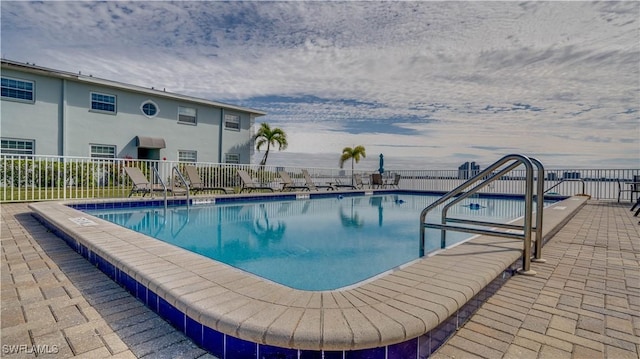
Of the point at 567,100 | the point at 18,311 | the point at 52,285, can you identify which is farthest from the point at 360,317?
the point at 567,100

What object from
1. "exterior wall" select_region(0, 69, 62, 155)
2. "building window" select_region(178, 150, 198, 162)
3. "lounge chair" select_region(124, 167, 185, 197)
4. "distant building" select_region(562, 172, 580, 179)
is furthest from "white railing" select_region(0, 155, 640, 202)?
"building window" select_region(178, 150, 198, 162)

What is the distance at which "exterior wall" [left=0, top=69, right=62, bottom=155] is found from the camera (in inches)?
459

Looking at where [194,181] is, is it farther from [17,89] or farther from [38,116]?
[17,89]

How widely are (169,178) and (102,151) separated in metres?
5.46

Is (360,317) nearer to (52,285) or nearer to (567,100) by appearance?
(52,285)

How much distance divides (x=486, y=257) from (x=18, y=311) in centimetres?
322

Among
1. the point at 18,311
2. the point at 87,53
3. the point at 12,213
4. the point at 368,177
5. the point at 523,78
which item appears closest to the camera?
the point at 18,311

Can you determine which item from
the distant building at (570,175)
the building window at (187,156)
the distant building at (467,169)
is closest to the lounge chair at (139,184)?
the building window at (187,156)

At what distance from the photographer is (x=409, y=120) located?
19828 mm

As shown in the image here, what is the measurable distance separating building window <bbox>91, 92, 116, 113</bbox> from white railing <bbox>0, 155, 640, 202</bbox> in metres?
4.04

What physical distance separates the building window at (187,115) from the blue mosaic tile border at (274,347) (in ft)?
51.1

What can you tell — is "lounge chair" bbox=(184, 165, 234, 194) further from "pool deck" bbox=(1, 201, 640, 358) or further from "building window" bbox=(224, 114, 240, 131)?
"building window" bbox=(224, 114, 240, 131)

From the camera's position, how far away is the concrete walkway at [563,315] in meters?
1.53

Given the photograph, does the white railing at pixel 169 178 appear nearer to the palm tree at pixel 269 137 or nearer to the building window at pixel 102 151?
the building window at pixel 102 151
